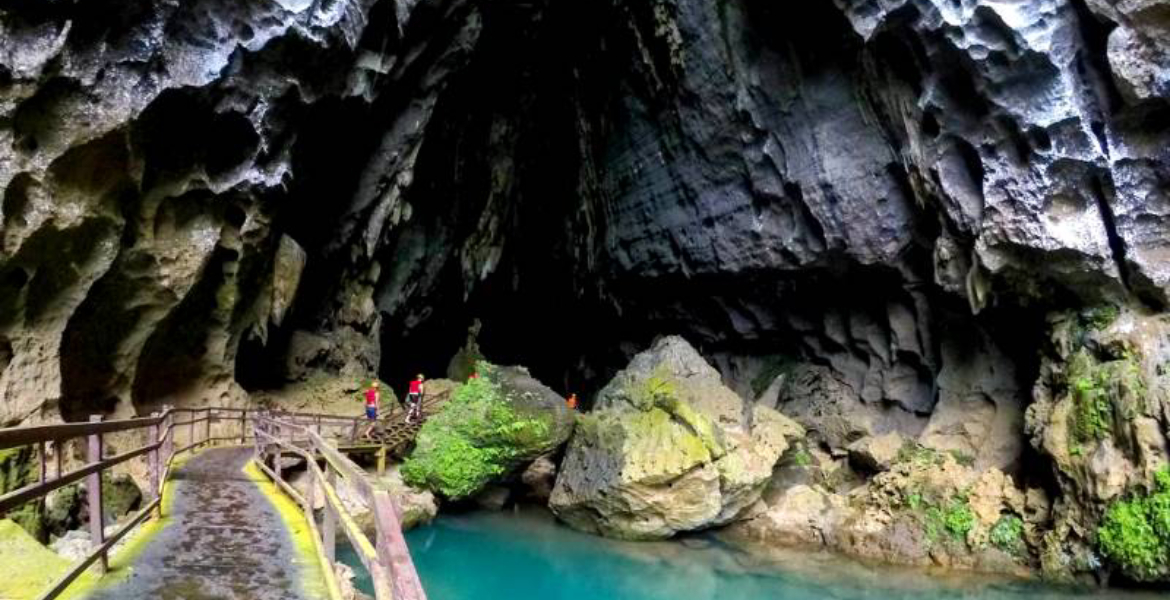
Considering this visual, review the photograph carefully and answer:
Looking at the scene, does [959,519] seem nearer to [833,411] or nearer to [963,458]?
[963,458]

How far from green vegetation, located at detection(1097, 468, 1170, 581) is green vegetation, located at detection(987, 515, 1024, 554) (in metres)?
1.54

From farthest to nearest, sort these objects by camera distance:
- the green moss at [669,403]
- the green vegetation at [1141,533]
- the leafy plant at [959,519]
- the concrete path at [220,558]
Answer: the green moss at [669,403] → the leafy plant at [959,519] → the green vegetation at [1141,533] → the concrete path at [220,558]

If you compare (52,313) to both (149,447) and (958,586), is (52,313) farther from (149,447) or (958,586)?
(958,586)

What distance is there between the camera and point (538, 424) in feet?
44.0

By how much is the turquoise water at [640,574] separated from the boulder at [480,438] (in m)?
1.05

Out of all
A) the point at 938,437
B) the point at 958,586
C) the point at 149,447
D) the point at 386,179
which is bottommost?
the point at 958,586

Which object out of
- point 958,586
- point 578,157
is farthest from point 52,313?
point 578,157

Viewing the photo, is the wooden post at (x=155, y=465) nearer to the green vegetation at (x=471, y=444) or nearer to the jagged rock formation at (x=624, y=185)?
the jagged rock formation at (x=624, y=185)

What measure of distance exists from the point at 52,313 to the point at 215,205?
321 cm

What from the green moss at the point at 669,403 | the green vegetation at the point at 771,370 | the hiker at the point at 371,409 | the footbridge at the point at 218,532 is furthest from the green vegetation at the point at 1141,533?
the hiker at the point at 371,409

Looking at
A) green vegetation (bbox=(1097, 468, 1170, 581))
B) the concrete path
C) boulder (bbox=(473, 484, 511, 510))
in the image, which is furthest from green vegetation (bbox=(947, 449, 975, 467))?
the concrete path

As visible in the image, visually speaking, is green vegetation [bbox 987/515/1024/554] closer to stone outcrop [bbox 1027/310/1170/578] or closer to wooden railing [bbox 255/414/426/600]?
stone outcrop [bbox 1027/310/1170/578]

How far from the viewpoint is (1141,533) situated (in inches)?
376

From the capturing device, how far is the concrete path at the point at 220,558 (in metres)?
3.64
